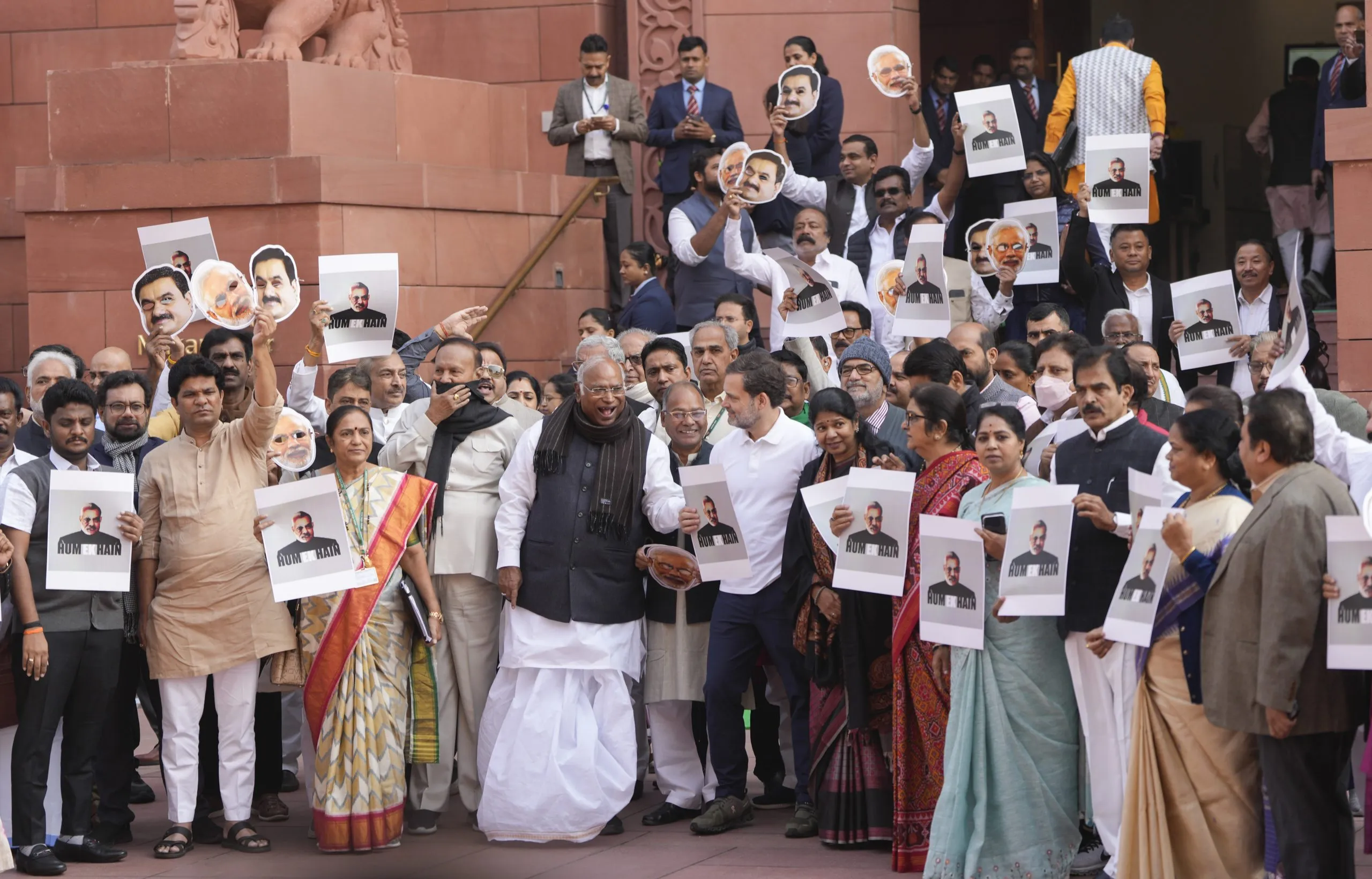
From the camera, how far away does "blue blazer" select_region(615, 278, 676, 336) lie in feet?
37.5

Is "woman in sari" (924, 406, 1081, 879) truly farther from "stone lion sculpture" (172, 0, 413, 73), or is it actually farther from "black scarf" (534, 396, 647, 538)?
"stone lion sculpture" (172, 0, 413, 73)

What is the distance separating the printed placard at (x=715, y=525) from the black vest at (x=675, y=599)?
0.62 m

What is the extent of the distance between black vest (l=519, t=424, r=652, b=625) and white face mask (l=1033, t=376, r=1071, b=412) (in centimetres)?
177

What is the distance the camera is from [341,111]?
1173cm

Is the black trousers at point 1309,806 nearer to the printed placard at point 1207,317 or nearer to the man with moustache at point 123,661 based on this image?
the printed placard at point 1207,317

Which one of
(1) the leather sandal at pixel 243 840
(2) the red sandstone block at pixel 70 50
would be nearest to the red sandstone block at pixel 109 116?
(2) the red sandstone block at pixel 70 50

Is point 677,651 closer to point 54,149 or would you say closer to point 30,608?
point 30,608

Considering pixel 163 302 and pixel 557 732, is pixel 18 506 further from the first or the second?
pixel 557 732

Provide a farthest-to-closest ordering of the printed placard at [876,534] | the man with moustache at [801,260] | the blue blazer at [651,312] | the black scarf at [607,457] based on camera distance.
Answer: the blue blazer at [651,312]
the man with moustache at [801,260]
the black scarf at [607,457]
the printed placard at [876,534]

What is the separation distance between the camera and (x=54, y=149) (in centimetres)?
1180

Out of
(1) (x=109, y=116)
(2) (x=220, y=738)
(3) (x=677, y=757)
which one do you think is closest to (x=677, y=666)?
Answer: (3) (x=677, y=757)

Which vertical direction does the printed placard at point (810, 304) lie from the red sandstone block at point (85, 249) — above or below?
below

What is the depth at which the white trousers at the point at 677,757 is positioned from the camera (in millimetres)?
8297

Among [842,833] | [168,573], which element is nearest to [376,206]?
[168,573]
